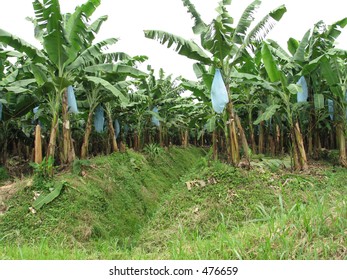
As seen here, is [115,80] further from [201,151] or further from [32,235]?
[201,151]

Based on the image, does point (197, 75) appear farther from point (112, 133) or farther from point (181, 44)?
point (112, 133)

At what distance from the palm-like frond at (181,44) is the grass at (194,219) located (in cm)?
254

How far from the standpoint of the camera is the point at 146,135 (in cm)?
1316

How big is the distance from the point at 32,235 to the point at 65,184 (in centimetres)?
117

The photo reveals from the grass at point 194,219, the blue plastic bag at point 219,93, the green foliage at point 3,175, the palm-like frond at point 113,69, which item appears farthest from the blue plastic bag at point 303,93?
the green foliage at point 3,175

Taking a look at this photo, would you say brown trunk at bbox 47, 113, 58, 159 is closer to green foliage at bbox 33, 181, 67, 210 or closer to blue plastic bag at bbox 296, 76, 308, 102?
green foliage at bbox 33, 181, 67, 210

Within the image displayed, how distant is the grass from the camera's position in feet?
9.38

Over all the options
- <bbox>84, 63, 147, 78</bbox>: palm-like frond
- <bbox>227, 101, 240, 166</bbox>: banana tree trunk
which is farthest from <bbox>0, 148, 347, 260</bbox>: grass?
<bbox>84, 63, 147, 78</bbox>: palm-like frond

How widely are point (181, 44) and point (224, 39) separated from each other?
897mm

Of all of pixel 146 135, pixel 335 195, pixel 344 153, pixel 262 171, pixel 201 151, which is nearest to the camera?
pixel 335 195

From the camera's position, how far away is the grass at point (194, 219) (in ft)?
9.38

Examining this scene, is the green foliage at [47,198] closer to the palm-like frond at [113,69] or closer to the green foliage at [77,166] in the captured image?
the green foliage at [77,166]

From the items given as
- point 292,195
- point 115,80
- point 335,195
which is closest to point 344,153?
point 335,195

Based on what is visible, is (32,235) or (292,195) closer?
(32,235)
